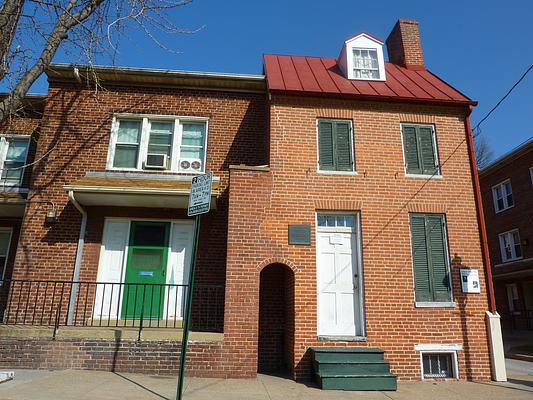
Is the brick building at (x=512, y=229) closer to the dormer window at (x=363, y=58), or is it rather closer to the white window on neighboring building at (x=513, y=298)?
the white window on neighboring building at (x=513, y=298)

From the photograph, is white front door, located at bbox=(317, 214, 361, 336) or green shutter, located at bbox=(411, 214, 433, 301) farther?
green shutter, located at bbox=(411, 214, 433, 301)

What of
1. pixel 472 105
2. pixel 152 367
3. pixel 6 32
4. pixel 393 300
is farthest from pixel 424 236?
pixel 6 32

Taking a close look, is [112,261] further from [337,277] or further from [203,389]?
[337,277]

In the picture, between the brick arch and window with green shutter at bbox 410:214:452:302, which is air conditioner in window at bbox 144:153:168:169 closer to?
the brick arch

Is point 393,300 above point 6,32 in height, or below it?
below

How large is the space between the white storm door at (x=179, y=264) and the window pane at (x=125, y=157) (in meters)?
1.93

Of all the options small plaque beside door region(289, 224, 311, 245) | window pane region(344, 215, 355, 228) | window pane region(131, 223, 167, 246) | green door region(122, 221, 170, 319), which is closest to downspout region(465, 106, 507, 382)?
window pane region(344, 215, 355, 228)

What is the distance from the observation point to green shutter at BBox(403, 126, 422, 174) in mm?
9109

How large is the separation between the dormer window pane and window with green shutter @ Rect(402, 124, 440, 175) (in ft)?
6.80

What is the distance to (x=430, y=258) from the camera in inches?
333

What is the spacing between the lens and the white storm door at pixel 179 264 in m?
8.98

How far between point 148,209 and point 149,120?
95.6 inches

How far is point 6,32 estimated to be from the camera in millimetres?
6832

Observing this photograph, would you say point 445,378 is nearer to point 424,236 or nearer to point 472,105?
point 424,236
